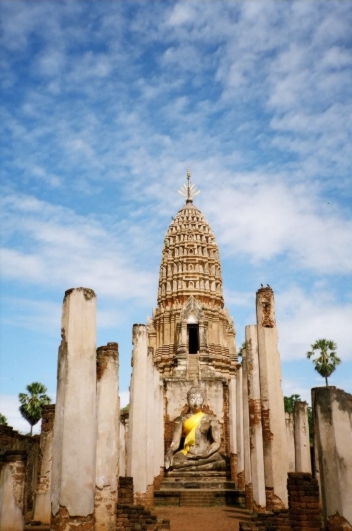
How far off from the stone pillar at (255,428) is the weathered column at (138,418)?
9.03 feet

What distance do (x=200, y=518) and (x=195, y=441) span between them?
9.87 metres

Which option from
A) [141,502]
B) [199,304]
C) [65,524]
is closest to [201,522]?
[141,502]

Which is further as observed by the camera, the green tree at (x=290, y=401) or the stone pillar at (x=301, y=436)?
the green tree at (x=290, y=401)

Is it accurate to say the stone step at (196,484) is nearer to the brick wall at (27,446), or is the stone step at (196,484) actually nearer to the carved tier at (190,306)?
the brick wall at (27,446)

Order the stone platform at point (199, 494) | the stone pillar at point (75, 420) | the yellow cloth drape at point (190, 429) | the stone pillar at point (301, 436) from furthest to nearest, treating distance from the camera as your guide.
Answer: the yellow cloth drape at point (190, 429) < the stone platform at point (199, 494) < the stone pillar at point (301, 436) < the stone pillar at point (75, 420)

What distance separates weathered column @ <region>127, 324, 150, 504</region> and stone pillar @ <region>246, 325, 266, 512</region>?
2.75 metres

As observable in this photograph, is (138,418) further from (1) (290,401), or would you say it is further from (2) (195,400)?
(1) (290,401)

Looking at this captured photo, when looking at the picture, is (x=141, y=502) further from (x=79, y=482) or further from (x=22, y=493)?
(x=79, y=482)

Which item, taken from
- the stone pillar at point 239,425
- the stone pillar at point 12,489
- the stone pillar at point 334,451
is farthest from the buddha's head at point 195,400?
the stone pillar at point 334,451

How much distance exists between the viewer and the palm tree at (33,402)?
3912 cm

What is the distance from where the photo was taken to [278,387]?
36.2 feet

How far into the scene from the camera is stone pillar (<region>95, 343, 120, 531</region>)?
9.90 metres

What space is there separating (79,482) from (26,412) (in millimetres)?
34723

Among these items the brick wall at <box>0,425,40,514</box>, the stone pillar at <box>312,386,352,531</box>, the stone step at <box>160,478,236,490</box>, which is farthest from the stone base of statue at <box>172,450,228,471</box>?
the stone pillar at <box>312,386,352,531</box>
